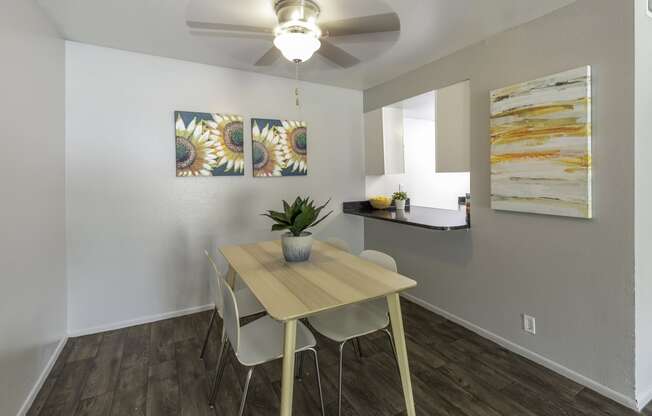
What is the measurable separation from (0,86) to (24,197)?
22.2 inches

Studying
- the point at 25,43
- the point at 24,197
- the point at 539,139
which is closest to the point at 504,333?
the point at 539,139

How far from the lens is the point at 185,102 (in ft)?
9.05

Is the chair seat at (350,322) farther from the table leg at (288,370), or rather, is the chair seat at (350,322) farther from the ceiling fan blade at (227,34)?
the ceiling fan blade at (227,34)

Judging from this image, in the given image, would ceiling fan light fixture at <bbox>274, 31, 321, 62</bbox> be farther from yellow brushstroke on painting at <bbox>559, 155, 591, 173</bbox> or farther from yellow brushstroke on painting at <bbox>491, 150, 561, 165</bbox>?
yellow brushstroke on painting at <bbox>559, 155, 591, 173</bbox>

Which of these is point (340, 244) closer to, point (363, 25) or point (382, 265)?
point (382, 265)

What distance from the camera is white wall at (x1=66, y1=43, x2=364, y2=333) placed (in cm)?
243

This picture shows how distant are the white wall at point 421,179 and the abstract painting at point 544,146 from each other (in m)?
1.73

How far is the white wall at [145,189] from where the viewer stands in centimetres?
243

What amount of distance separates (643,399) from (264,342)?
2043 mm

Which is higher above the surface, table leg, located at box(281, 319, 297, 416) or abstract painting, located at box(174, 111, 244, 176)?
abstract painting, located at box(174, 111, 244, 176)

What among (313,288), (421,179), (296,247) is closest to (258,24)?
(296,247)

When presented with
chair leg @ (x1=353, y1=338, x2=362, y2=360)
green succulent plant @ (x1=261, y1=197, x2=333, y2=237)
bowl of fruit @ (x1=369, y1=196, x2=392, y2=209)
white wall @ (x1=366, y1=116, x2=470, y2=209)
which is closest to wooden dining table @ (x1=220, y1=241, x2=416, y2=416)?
green succulent plant @ (x1=261, y1=197, x2=333, y2=237)

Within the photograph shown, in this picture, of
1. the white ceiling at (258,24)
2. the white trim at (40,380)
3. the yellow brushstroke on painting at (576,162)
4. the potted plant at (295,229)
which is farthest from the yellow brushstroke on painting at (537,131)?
the white trim at (40,380)

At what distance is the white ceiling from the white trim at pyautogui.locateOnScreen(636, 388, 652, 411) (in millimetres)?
2215
